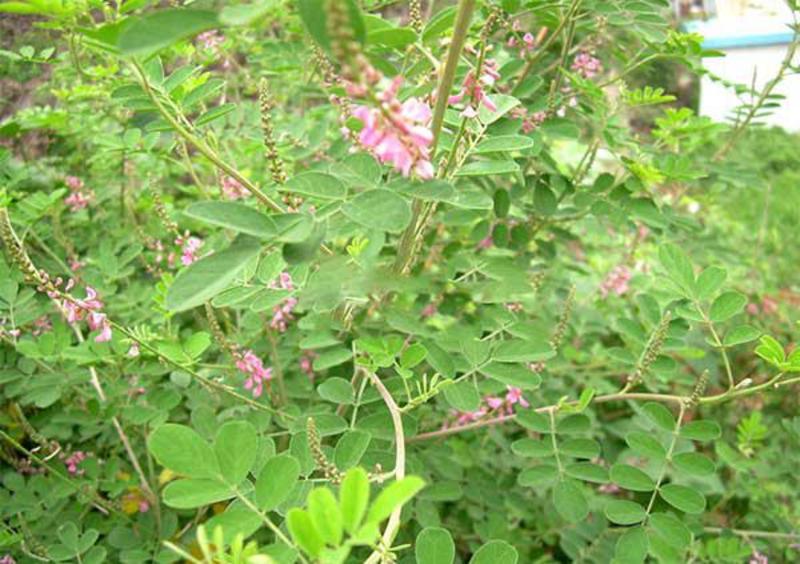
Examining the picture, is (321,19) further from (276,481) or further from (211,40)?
(211,40)

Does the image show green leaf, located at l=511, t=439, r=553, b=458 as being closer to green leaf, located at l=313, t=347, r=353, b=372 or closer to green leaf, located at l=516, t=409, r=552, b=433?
green leaf, located at l=516, t=409, r=552, b=433

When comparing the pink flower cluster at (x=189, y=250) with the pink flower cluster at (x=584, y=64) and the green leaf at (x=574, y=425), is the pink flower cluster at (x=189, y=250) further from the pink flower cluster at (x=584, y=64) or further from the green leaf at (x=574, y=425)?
the pink flower cluster at (x=584, y=64)

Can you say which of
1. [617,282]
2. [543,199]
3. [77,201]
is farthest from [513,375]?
[617,282]

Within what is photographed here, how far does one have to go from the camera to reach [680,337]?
53.2 inches

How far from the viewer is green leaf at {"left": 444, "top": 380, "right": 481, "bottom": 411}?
1.10 meters

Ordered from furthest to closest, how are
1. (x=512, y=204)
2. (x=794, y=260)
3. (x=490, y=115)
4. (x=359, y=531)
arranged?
(x=794, y=260)
(x=512, y=204)
(x=490, y=115)
(x=359, y=531)

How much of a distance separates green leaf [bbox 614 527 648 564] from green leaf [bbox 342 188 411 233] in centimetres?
73

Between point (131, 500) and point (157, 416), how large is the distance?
1.14 ft

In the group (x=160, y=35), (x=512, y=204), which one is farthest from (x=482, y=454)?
(x=160, y=35)

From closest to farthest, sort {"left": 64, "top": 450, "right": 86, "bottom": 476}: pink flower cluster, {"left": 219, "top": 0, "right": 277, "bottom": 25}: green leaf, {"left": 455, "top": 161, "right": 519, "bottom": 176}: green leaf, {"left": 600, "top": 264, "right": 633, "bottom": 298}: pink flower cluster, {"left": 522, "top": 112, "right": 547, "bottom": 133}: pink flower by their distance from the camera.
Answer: {"left": 219, "top": 0, "right": 277, "bottom": 25}: green leaf → {"left": 455, "top": 161, "right": 519, "bottom": 176}: green leaf → {"left": 522, "top": 112, "right": 547, "bottom": 133}: pink flower → {"left": 64, "top": 450, "right": 86, "bottom": 476}: pink flower cluster → {"left": 600, "top": 264, "right": 633, "bottom": 298}: pink flower cluster

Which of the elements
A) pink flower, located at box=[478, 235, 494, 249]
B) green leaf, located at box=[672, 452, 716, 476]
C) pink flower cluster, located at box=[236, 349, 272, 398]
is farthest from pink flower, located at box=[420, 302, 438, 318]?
green leaf, located at box=[672, 452, 716, 476]

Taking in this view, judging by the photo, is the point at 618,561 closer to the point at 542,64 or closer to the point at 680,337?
the point at 680,337

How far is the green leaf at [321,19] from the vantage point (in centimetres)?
61

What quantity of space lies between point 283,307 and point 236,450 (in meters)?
0.68
